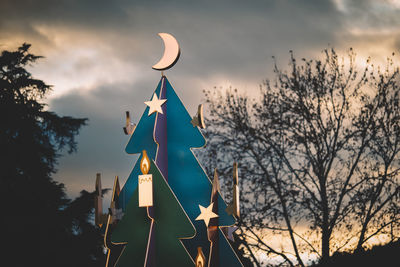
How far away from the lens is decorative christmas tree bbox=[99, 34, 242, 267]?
6.82m

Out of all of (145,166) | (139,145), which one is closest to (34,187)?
(139,145)

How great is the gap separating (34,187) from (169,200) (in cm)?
801

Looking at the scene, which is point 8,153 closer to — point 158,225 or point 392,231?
point 158,225

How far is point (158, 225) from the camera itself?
22.7 ft

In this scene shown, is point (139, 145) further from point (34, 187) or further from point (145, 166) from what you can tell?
point (34, 187)

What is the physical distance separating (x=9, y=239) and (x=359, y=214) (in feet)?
33.2

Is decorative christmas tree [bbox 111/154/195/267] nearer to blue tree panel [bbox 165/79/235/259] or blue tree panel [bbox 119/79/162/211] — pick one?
blue tree panel [bbox 165/79/235/259]

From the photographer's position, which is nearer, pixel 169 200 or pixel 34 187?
pixel 169 200

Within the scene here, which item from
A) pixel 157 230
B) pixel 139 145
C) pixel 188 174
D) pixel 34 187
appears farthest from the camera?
pixel 34 187

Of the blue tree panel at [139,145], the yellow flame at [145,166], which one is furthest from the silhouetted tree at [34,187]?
the yellow flame at [145,166]

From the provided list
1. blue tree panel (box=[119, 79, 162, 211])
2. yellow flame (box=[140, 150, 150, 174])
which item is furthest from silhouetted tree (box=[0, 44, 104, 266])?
yellow flame (box=[140, 150, 150, 174])

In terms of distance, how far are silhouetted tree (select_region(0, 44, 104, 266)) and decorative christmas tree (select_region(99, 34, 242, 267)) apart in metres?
6.04

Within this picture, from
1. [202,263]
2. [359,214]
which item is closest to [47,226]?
[202,263]

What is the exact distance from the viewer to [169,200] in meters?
6.92
